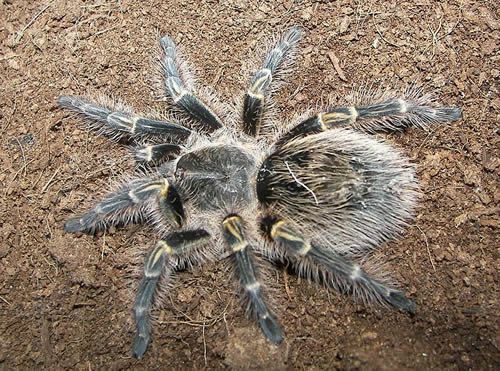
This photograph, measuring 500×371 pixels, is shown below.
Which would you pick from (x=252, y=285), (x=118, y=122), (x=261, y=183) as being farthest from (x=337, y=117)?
(x=118, y=122)

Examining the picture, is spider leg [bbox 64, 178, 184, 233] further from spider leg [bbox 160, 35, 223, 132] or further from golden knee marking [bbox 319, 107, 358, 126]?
golden knee marking [bbox 319, 107, 358, 126]

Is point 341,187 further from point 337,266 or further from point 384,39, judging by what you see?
point 384,39

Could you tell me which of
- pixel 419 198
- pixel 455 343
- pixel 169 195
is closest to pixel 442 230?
pixel 419 198

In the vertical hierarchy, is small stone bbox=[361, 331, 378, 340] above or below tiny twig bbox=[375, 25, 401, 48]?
below

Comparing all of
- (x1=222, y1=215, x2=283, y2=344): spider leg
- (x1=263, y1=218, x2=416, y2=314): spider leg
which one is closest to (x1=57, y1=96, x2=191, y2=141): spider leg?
(x1=222, y1=215, x2=283, y2=344): spider leg

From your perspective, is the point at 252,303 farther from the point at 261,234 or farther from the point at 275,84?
the point at 275,84
